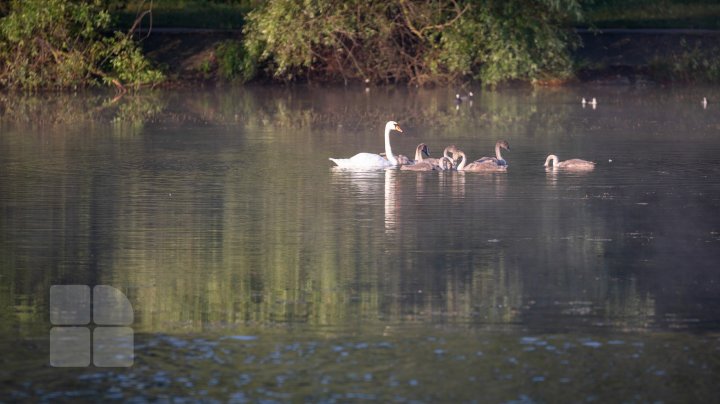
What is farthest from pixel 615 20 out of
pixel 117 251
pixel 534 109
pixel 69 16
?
pixel 117 251

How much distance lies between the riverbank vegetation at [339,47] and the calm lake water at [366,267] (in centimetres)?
1112

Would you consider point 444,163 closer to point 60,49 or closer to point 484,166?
point 484,166

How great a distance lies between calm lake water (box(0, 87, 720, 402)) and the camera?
8969 millimetres

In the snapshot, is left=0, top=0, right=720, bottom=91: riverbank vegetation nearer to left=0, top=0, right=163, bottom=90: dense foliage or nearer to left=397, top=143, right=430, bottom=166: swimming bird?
left=0, top=0, right=163, bottom=90: dense foliage

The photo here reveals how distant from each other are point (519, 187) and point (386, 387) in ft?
29.5

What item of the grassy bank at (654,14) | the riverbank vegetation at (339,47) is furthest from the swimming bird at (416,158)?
the grassy bank at (654,14)

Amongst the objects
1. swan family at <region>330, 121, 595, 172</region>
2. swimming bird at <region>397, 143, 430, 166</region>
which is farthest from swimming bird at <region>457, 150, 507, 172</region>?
swimming bird at <region>397, 143, 430, 166</region>

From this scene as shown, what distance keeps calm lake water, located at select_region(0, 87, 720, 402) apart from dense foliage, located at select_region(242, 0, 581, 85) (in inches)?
433

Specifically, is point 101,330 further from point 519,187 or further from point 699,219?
point 519,187

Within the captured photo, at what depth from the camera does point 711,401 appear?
27.8 feet

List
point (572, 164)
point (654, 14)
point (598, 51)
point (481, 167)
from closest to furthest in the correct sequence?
point (481, 167)
point (572, 164)
point (598, 51)
point (654, 14)

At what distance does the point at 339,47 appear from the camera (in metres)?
35.6

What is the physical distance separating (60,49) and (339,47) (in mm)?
6863

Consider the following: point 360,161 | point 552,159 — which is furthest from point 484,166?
point 360,161
